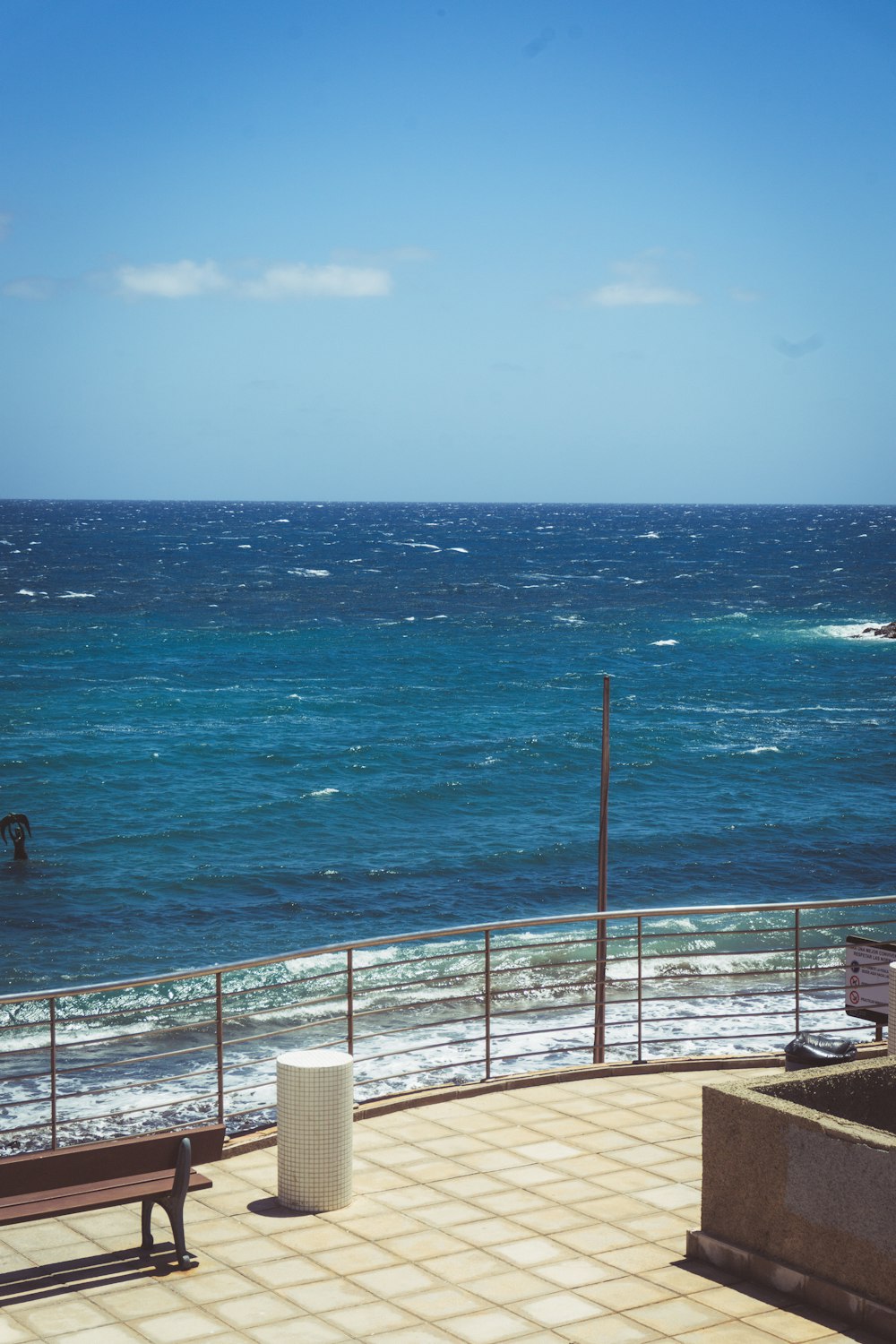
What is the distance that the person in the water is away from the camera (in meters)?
30.3

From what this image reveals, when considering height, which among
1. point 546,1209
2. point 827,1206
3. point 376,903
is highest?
point 827,1206

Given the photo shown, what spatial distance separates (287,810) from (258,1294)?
29.5 metres

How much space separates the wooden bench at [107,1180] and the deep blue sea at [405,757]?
1696 cm

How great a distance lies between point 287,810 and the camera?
118ft

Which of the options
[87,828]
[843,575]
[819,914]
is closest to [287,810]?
[87,828]

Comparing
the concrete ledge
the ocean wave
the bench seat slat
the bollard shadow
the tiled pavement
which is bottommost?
the ocean wave

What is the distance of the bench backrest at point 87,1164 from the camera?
22.7 ft

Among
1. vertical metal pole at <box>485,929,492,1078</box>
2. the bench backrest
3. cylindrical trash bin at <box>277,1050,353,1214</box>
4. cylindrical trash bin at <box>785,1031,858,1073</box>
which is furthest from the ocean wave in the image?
the bench backrest

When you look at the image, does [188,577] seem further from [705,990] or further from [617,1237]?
[617,1237]

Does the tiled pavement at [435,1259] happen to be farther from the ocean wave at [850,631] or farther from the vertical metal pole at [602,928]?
the ocean wave at [850,631]

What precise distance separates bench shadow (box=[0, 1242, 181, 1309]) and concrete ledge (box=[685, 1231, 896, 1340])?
2.42 m

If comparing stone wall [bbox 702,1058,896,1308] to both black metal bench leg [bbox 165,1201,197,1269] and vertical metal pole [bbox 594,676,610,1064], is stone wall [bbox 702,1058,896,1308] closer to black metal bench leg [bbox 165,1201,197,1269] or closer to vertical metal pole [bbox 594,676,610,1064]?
black metal bench leg [bbox 165,1201,197,1269]

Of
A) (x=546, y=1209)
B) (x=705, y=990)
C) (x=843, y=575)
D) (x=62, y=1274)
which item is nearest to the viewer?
(x=62, y=1274)

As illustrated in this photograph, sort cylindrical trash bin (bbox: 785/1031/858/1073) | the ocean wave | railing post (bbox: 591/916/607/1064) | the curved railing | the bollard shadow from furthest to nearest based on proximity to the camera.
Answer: the ocean wave < the curved railing < railing post (bbox: 591/916/607/1064) < cylindrical trash bin (bbox: 785/1031/858/1073) < the bollard shadow
